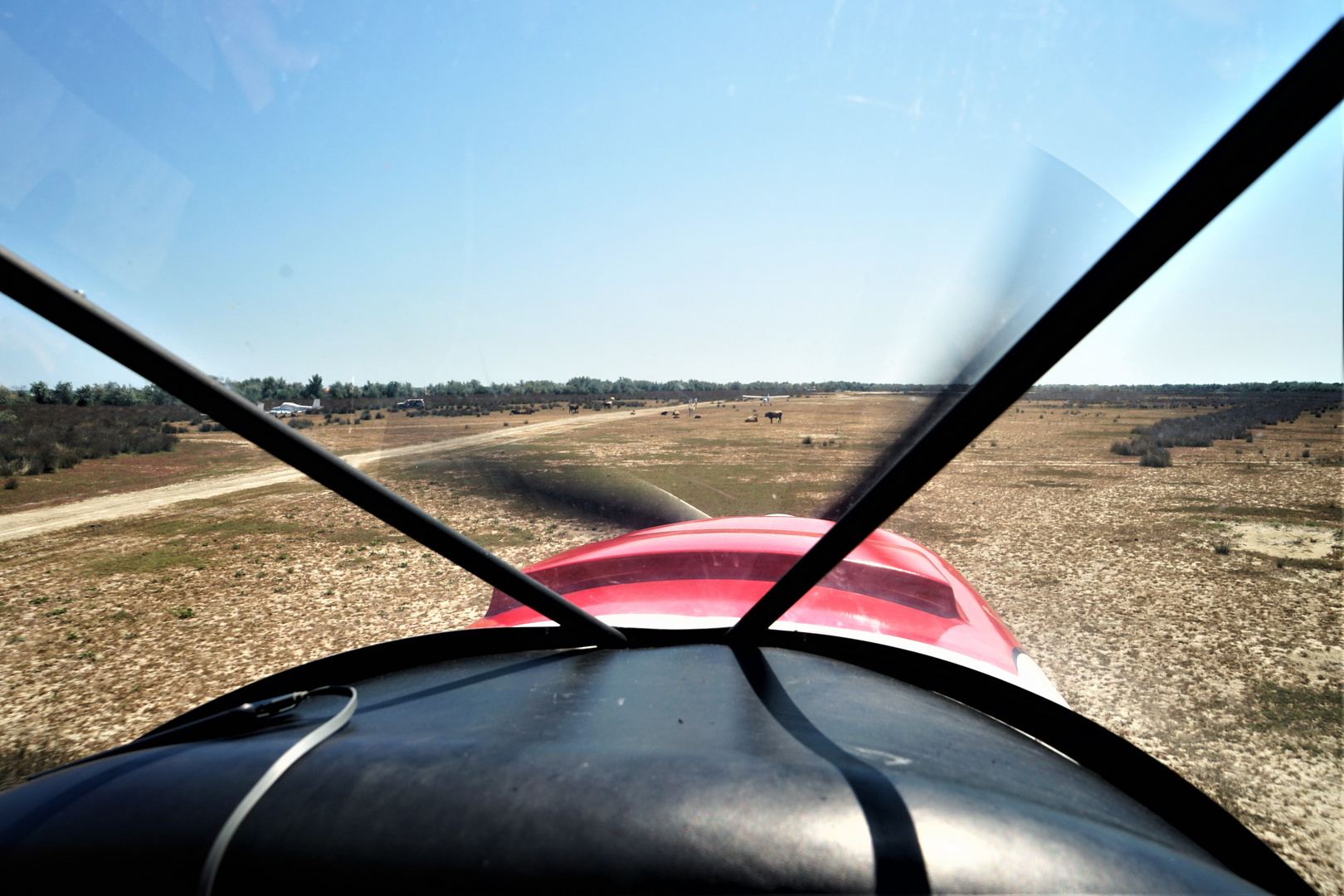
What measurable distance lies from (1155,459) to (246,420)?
1521 cm

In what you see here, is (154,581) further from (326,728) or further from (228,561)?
(326,728)

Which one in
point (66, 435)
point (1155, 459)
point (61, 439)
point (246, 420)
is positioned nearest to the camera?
point (246, 420)

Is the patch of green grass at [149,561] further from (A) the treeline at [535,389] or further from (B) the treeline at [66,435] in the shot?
(A) the treeline at [535,389]

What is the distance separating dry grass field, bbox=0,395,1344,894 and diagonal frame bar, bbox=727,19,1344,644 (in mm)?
480

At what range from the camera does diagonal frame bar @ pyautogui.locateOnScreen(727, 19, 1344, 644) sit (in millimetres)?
461

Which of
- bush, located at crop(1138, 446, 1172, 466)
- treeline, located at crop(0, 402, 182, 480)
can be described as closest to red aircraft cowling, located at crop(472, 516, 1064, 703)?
treeline, located at crop(0, 402, 182, 480)

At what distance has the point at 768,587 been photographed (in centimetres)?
187

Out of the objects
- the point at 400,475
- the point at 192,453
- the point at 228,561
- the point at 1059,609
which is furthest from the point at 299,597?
the point at 1059,609

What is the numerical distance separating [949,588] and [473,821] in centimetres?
177

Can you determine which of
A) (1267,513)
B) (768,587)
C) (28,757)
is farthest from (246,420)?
(1267,513)

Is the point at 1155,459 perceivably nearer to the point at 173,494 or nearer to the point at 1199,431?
the point at 1199,431

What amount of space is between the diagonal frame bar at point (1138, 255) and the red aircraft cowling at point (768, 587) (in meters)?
0.58

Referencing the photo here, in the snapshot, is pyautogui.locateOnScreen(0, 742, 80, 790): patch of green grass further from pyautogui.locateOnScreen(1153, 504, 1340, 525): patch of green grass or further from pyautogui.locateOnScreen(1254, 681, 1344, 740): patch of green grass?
pyautogui.locateOnScreen(1153, 504, 1340, 525): patch of green grass

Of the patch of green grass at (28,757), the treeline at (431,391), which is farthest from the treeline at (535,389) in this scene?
the patch of green grass at (28,757)
